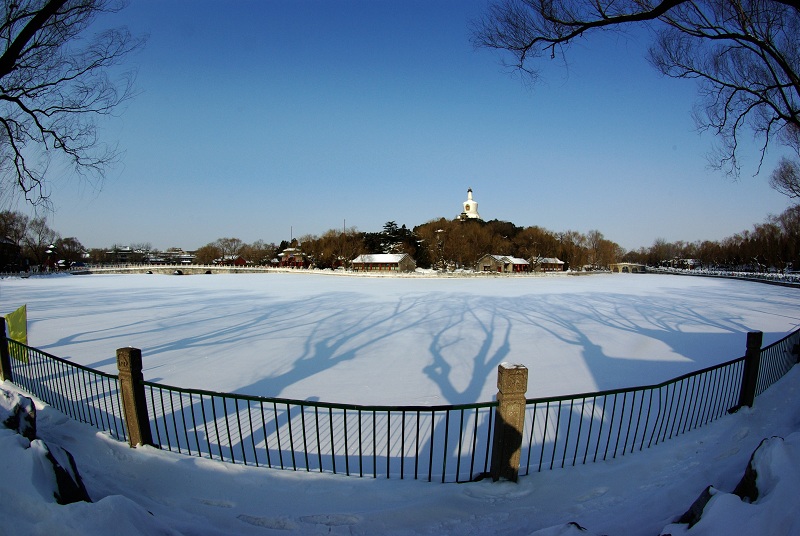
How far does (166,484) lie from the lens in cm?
456

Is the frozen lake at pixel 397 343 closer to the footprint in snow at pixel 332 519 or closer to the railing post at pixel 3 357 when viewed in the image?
the railing post at pixel 3 357

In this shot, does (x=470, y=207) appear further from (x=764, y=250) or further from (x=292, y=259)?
(x=764, y=250)

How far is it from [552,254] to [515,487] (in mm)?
96957

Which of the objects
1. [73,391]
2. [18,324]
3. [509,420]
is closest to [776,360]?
[509,420]

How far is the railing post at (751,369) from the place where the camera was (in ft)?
22.1

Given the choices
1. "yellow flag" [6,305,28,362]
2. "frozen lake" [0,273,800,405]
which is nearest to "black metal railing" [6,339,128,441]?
"yellow flag" [6,305,28,362]

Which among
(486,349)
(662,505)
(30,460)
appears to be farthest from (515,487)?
(486,349)

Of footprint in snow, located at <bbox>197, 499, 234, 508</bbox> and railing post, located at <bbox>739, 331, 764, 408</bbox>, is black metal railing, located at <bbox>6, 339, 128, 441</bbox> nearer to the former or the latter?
footprint in snow, located at <bbox>197, 499, 234, 508</bbox>

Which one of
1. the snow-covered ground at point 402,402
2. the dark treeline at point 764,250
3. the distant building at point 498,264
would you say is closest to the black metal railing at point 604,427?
the snow-covered ground at point 402,402

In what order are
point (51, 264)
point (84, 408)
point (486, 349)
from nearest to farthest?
point (84, 408), point (486, 349), point (51, 264)

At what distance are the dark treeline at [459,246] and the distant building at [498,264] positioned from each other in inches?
87.4

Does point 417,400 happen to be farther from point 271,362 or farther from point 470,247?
point 470,247

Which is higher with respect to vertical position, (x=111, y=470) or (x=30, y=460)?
(x=30, y=460)

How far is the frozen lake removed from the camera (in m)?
9.00
